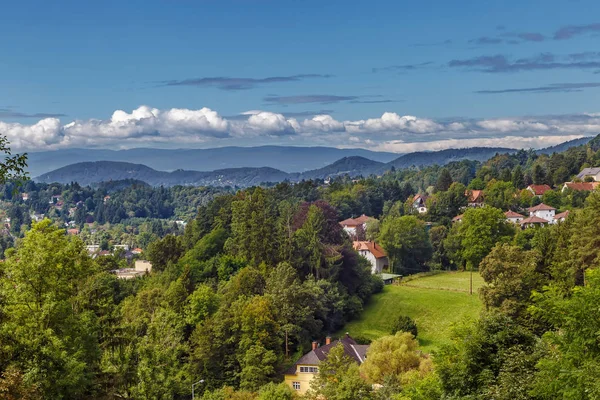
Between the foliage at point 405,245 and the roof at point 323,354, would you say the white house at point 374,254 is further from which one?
the roof at point 323,354

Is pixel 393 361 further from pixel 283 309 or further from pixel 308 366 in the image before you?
pixel 283 309

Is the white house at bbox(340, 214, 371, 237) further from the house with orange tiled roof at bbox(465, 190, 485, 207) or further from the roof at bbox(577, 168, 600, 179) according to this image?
the roof at bbox(577, 168, 600, 179)

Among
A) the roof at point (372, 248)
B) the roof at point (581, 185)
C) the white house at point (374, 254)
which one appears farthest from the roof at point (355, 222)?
the roof at point (581, 185)

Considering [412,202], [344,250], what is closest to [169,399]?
[344,250]

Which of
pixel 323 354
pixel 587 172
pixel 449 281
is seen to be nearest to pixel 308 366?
pixel 323 354

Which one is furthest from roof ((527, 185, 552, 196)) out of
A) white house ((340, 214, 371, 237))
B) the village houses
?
the village houses
